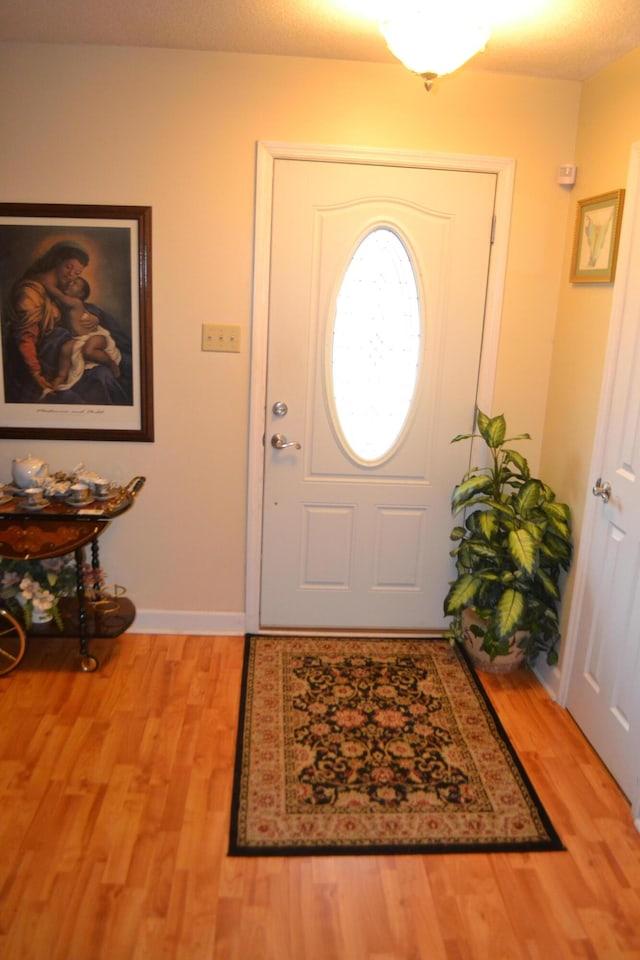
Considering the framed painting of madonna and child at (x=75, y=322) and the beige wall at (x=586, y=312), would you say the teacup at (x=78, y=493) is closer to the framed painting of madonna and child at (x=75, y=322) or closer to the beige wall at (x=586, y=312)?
the framed painting of madonna and child at (x=75, y=322)

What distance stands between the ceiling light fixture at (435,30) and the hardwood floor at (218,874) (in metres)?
2.23

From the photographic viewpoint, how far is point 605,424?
8.82 feet

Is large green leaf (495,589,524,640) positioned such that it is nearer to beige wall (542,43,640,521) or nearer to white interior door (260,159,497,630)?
beige wall (542,43,640,521)

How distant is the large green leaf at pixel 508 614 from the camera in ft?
9.53

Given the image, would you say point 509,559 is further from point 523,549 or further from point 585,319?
point 585,319

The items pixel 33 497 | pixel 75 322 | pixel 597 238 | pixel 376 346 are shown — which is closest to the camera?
pixel 597 238

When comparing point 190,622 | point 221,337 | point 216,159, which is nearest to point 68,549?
point 190,622

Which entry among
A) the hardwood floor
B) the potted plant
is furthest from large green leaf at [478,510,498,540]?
the hardwood floor

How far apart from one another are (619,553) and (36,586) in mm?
2213

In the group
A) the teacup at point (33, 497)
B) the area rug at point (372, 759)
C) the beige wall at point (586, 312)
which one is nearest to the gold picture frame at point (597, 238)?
the beige wall at point (586, 312)

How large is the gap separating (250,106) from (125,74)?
0.49 metres

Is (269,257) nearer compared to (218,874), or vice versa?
(218,874)

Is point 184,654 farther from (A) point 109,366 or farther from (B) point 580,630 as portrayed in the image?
(B) point 580,630

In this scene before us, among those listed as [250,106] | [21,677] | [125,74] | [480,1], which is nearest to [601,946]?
[21,677]
